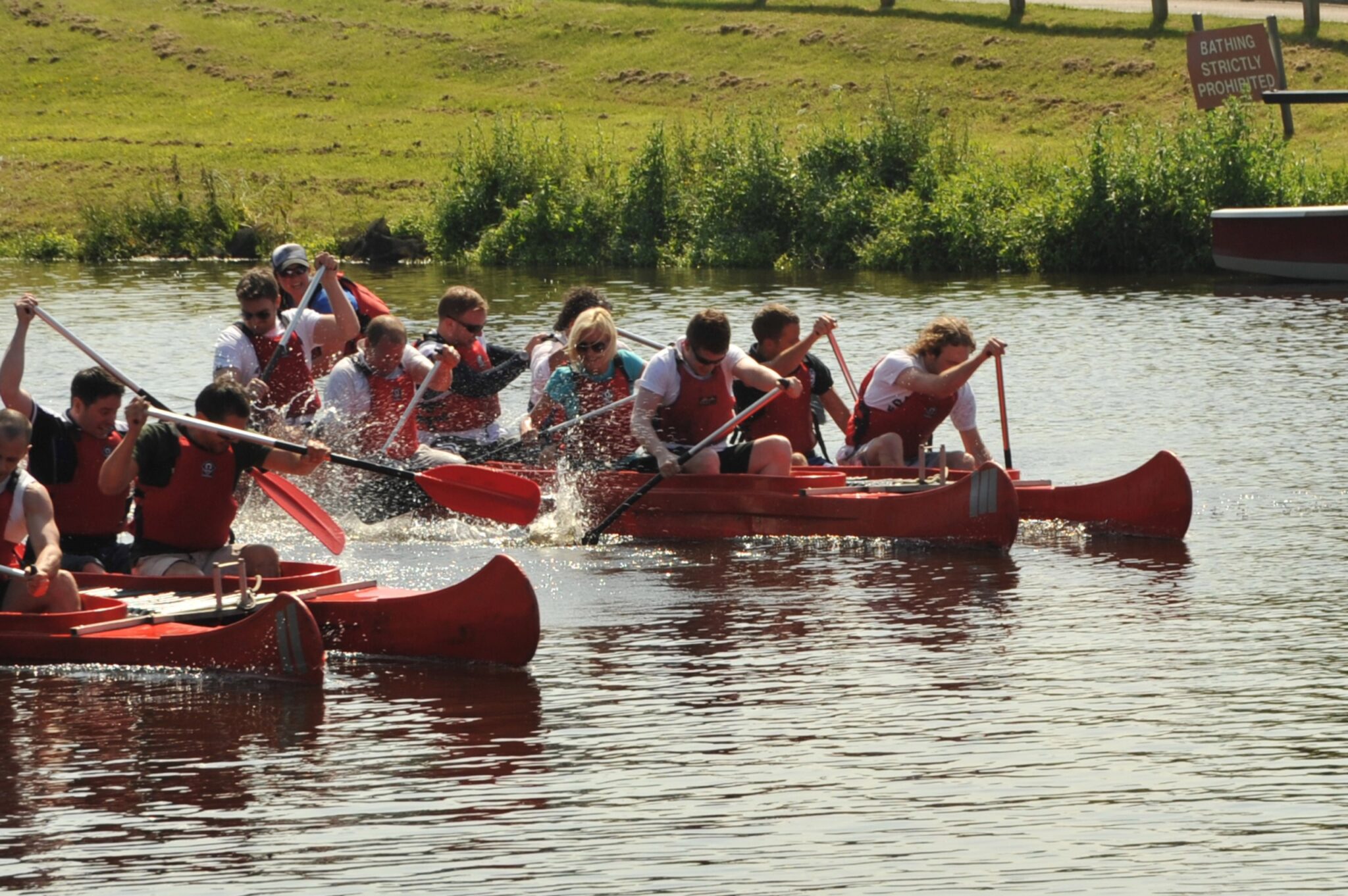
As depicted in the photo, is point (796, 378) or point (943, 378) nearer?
point (943, 378)

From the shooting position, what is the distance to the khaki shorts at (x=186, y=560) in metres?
9.25

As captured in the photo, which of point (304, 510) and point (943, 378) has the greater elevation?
point (943, 378)

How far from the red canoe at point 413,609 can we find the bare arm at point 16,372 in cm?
106

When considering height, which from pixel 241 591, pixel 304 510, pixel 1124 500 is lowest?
pixel 1124 500

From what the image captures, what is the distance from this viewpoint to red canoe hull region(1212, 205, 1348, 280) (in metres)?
25.4

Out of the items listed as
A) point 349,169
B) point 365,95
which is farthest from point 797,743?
point 365,95

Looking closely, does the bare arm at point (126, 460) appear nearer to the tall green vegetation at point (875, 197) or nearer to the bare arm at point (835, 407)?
the bare arm at point (835, 407)

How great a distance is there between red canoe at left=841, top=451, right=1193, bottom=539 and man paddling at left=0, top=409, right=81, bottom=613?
16.3ft

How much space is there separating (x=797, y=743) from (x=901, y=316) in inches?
632

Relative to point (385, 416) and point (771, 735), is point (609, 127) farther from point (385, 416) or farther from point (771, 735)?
point (771, 735)

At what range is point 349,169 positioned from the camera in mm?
38031

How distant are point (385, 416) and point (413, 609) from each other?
11.9 feet

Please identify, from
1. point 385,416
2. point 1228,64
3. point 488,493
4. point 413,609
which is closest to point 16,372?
point 413,609

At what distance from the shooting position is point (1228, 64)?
97.7 ft
